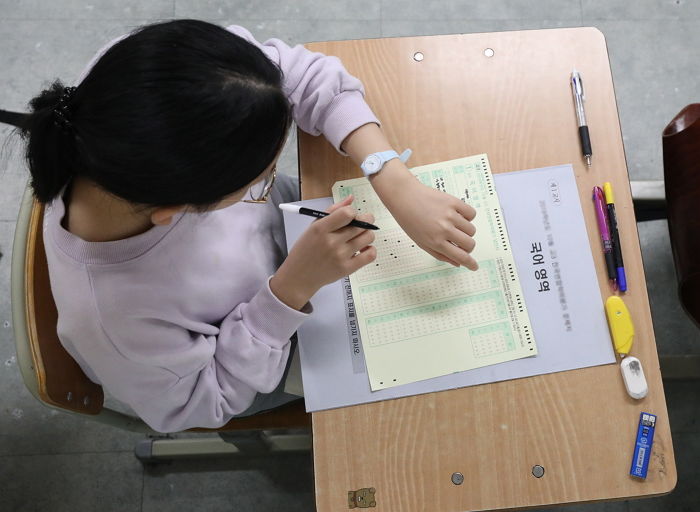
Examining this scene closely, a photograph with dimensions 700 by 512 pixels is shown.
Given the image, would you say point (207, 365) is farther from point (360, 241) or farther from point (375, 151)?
point (375, 151)

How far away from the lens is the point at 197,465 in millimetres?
1504

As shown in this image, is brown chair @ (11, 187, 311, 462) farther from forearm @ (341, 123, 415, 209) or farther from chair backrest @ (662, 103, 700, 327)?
chair backrest @ (662, 103, 700, 327)

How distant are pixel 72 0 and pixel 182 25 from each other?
4.85 feet

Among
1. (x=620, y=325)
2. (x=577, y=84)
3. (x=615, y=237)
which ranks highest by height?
(x=577, y=84)

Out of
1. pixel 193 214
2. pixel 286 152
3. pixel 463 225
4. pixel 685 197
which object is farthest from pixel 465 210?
pixel 286 152

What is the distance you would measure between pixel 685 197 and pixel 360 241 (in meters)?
0.65

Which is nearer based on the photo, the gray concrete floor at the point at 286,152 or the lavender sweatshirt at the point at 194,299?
the lavender sweatshirt at the point at 194,299

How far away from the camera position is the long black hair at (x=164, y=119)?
0.54m

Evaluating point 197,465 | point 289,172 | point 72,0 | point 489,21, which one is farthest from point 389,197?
point 72,0

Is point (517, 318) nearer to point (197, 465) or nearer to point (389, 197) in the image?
point (389, 197)

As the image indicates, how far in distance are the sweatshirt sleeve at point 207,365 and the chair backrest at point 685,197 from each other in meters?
0.71

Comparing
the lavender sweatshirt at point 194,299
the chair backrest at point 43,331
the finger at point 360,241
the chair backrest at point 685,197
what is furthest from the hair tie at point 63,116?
the chair backrest at point 685,197

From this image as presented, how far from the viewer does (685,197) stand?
106 cm

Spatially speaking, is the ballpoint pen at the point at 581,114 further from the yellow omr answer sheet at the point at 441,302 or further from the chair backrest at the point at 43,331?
the chair backrest at the point at 43,331
